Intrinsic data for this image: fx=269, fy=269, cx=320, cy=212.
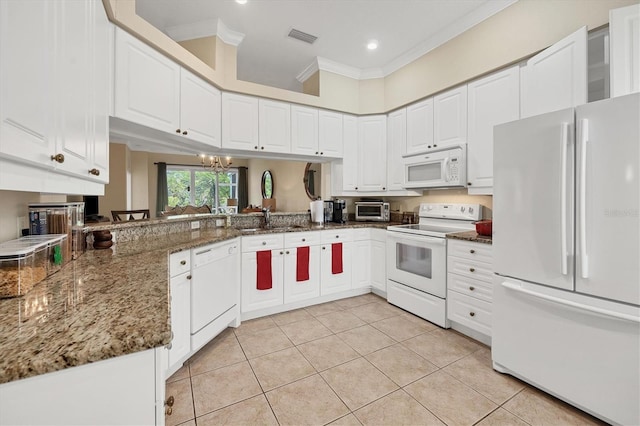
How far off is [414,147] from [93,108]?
3036 mm

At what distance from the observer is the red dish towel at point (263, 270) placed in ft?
9.11

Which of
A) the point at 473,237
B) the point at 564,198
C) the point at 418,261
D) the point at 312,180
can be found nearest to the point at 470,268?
the point at 473,237

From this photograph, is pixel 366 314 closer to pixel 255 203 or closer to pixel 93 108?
pixel 93 108

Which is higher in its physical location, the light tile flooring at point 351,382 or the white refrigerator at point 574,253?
the white refrigerator at point 574,253

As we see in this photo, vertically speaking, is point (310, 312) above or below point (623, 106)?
below

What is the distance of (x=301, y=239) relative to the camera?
303cm

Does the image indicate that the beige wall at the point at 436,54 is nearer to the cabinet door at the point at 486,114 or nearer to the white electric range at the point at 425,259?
the cabinet door at the point at 486,114

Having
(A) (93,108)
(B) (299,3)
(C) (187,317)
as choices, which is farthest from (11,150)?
(B) (299,3)

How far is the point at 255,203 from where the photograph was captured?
7828 mm

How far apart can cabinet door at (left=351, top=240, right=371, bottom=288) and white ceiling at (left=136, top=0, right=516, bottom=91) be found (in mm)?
2361

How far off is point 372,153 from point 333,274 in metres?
1.75

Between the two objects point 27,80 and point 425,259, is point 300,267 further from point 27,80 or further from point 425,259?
point 27,80

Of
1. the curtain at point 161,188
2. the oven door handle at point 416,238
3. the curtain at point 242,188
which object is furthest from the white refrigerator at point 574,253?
the curtain at point 161,188

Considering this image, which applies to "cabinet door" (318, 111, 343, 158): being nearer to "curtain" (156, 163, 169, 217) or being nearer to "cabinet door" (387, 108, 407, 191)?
"cabinet door" (387, 108, 407, 191)
